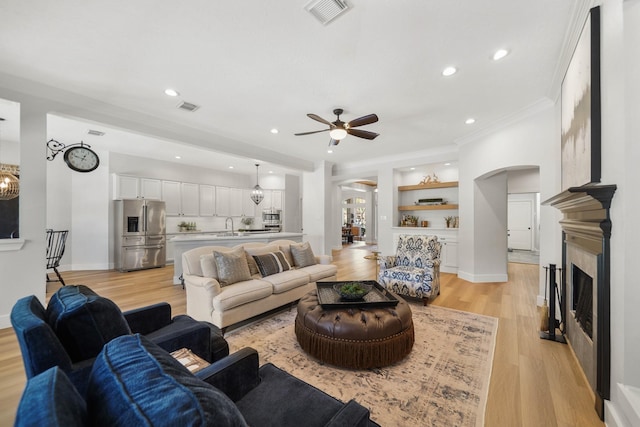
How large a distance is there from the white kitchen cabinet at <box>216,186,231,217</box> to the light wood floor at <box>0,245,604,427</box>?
139 inches

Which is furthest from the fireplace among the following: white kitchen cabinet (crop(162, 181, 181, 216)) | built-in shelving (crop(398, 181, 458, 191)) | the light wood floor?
white kitchen cabinet (crop(162, 181, 181, 216))

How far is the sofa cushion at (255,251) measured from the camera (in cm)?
358

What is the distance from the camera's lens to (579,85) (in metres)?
2.12

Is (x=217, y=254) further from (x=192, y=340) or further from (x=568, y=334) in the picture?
(x=568, y=334)

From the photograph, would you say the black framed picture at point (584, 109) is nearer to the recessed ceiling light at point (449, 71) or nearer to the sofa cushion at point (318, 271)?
the recessed ceiling light at point (449, 71)

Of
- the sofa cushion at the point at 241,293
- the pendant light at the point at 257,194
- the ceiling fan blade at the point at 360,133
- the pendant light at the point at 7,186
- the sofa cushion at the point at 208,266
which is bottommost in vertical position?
the sofa cushion at the point at 241,293

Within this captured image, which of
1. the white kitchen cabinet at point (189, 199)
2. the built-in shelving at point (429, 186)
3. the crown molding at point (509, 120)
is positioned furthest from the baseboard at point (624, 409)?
the white kitchen cabinet at point (189, 199)

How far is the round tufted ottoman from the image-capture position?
2090 mm

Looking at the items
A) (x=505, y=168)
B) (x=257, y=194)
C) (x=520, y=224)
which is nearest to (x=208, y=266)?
(x=505, y=168)

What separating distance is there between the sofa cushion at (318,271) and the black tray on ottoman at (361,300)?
72 cm

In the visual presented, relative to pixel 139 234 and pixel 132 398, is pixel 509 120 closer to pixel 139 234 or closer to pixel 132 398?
pixel 132 398

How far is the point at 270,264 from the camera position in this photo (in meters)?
3.59

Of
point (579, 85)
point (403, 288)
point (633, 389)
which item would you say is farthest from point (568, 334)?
point (579, 85)

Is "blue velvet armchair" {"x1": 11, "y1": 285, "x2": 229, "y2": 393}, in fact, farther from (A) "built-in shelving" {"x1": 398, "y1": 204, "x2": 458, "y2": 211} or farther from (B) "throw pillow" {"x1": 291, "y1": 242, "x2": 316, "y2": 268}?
(A) "built-in shelving" {"x1": 398, "y1": 204, "x2": 458, "y2": 211}
